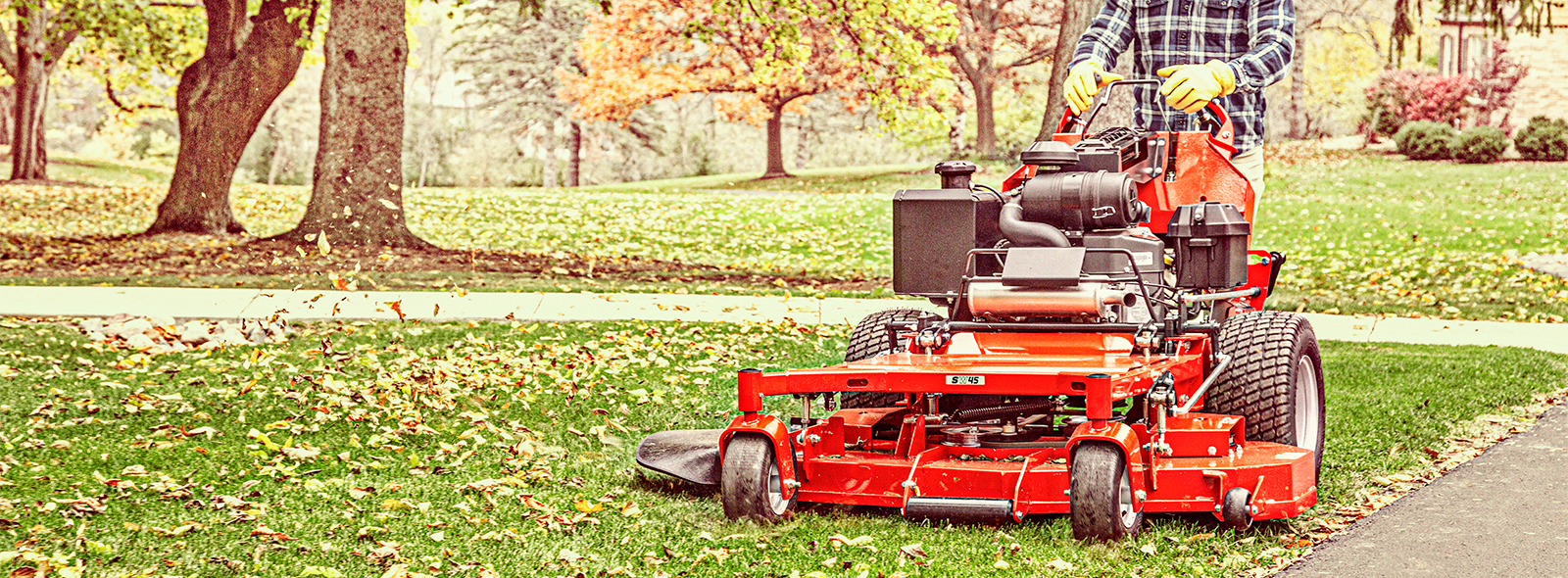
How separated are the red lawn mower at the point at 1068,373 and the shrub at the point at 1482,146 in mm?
25272

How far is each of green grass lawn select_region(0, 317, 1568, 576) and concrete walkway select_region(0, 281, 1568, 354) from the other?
62cm

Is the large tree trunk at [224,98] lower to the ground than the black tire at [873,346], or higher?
higher

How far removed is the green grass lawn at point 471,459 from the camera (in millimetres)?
5027

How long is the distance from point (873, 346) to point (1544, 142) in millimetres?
27226

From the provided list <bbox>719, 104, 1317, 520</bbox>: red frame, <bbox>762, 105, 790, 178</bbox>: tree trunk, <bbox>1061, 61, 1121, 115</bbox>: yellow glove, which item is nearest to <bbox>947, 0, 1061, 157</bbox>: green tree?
<bbox>762, 105, 790, 178</bbox>: tree trunk

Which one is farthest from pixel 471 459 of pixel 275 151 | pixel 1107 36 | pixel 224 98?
pixel 275 151

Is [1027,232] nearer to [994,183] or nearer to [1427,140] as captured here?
[994,183]

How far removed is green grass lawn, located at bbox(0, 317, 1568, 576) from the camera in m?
5.03

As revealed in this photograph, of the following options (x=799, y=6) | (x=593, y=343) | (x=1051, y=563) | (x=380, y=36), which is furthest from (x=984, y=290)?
(x=799, y=6)

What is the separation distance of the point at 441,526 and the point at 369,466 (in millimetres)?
1102

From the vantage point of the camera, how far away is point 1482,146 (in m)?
29.6

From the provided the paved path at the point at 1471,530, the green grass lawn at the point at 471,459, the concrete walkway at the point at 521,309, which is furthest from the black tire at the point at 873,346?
the concrete walkway at the point at 521,309

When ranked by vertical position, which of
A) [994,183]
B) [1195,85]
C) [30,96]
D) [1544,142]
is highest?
[30,96]

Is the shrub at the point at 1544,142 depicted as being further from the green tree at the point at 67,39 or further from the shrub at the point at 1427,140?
the green tree at the point at 67,39
